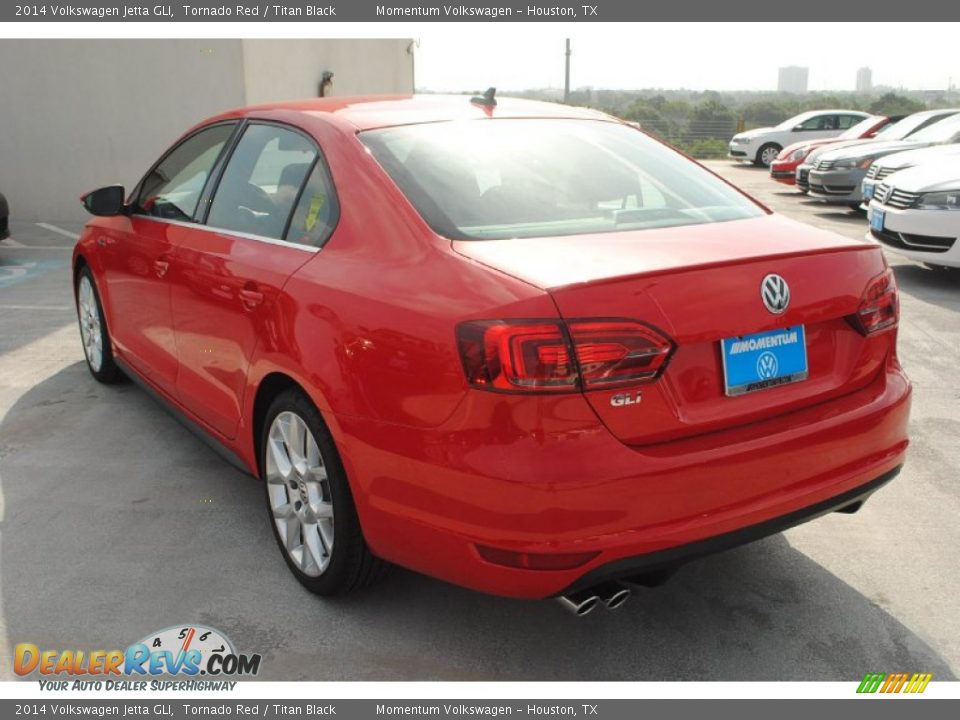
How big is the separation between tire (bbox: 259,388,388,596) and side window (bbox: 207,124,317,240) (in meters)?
0.70

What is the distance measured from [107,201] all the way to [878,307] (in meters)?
3.61

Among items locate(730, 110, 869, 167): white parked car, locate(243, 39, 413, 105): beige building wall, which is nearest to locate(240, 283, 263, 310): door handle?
locate(243, 39, 413, 105): beige building wall

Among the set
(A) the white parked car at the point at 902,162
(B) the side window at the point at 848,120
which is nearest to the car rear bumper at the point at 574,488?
(A) the white parked car at the point at 902,162

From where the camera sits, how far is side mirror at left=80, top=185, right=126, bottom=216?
4758mm

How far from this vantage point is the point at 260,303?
129 inches

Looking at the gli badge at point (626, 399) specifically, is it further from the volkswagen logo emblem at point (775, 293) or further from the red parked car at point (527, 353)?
the volkswagen logo emblem at point (775, 293)

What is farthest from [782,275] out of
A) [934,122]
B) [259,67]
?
[934,122]

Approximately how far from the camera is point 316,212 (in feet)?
10.6

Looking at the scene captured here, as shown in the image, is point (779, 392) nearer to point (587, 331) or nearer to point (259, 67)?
point (587, 331)

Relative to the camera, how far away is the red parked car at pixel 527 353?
7.90ft

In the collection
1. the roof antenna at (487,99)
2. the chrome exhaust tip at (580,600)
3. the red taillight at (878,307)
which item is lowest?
the chrome exhaust tip at (580,600)

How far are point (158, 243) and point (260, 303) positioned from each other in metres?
1.23

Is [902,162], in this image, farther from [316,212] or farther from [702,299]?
[702,299]
